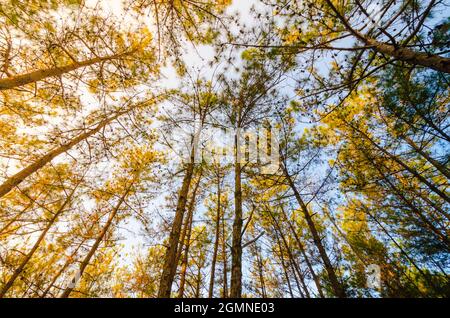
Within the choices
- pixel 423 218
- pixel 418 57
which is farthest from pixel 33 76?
pixel 423 218

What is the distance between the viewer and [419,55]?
2.83 m

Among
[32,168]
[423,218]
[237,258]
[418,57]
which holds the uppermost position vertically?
[423,218]

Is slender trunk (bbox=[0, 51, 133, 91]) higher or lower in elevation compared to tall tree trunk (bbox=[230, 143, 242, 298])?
higher

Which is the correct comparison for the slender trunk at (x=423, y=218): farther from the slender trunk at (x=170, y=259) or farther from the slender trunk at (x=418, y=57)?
the slender trunk at (x=170, y=259)

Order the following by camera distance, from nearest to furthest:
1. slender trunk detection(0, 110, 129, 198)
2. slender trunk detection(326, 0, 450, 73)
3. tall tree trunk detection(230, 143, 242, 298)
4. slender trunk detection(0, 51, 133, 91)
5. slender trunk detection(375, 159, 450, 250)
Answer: slender trunk detection(326, 0, 450, 73)
tall tree trunk detection(230, 143, 242, 298)
slender trunk detection(0, 51, 133, 91)
slender trunk detection(0, 110, 129, 198)
slender trunk detection(375, 159, 450, 250)

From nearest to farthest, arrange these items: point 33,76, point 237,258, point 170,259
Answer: point 170,259 → point 237,258 → point 33,76

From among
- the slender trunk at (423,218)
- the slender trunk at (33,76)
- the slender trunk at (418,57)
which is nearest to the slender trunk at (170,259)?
the slender trunk at (33,76)

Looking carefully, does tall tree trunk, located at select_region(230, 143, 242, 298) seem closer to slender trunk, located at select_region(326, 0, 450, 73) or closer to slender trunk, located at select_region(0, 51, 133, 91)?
slender trunk, located at select_region(326, 0, 450, 73)

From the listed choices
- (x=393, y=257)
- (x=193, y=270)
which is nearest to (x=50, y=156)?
(x=193, y=270)

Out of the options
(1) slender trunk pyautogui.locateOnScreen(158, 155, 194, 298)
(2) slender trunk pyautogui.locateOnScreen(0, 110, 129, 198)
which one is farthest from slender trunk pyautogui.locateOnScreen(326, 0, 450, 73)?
(2) slender trunk pyautogui.locateOnScreen(0, 110, 129, 198)

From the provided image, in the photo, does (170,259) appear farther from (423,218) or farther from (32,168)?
(423,218)

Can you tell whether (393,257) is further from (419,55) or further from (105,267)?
(105,267)

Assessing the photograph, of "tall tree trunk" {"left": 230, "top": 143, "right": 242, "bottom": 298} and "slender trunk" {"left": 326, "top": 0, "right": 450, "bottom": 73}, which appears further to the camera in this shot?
"tall tree trunk" {"left": 230, "top": 143, "right": 242, "bottom": 298}
